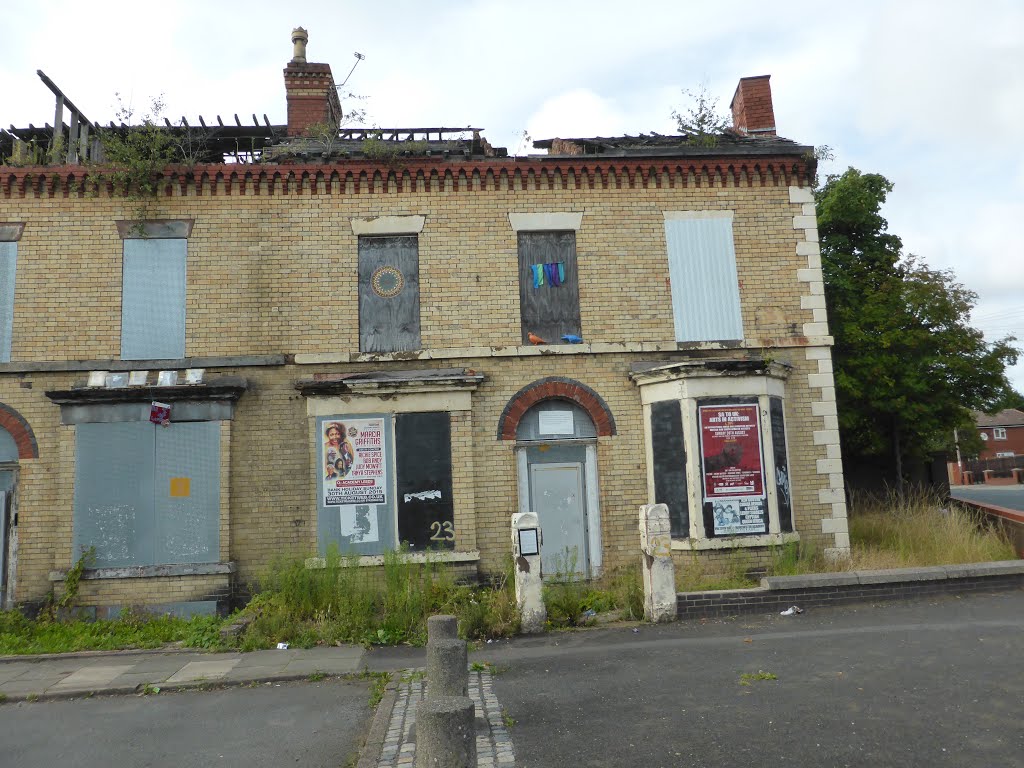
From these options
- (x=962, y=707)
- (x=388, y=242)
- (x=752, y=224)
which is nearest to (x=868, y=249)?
(x=752, y=224)

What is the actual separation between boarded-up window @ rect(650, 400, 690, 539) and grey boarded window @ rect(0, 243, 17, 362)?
9826 millimetres

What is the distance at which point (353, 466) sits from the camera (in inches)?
435

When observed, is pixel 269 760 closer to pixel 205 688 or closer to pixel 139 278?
pixel 205 688

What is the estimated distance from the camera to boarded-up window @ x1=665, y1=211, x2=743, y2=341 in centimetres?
1186

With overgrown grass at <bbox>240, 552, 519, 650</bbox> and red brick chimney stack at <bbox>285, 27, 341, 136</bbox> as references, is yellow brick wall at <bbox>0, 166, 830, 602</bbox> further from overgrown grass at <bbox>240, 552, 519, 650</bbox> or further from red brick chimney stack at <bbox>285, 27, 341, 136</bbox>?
red brick chimney stack at <bbox>285, 27, 341, 136</bbox>

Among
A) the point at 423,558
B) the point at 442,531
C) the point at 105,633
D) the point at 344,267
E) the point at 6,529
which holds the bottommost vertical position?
the point at 105,633

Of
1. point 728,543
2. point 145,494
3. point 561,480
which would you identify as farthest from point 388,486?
point 728,543

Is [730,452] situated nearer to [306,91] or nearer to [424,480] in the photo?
[424,480]

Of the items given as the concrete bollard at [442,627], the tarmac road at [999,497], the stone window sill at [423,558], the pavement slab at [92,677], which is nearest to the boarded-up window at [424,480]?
the stone window sill at [423,558]

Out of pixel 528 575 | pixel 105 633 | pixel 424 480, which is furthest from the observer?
pixel 424 480

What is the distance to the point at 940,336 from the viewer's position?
16.0 meters

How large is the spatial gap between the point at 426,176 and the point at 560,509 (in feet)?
18.7

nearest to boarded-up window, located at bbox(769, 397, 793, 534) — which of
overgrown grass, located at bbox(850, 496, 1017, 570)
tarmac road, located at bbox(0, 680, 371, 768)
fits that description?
overgrown grass, located at bbox(850, 496, 1017, 570)

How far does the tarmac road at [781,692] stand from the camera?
507 centimetres
